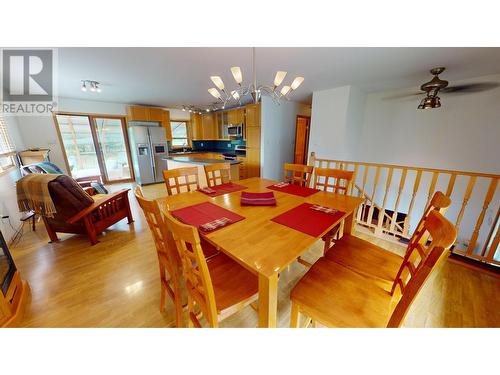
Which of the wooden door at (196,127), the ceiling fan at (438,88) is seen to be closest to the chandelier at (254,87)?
the ceiling fan at (438,88)

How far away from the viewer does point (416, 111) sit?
3.42 m

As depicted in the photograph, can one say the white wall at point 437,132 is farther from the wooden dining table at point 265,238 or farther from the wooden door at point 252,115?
the wooden dining table at point 265,238

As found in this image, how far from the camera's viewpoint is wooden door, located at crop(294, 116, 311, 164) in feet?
17.0

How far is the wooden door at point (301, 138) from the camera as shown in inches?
204

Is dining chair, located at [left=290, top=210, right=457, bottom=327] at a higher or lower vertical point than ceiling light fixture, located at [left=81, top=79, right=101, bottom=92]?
lower

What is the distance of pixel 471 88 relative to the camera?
2842 mm

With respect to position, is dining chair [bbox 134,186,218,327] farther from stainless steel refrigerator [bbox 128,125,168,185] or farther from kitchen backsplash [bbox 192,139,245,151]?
kitchen backsplash [bbox 192,139,245,151]

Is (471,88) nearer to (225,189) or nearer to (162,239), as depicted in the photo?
(225,189)

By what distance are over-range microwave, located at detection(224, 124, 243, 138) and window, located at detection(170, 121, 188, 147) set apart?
5.47ft

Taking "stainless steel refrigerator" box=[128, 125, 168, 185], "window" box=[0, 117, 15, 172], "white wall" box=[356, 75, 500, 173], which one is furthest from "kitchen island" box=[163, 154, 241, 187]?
"white wall" box=[356, 75, 500, 173]

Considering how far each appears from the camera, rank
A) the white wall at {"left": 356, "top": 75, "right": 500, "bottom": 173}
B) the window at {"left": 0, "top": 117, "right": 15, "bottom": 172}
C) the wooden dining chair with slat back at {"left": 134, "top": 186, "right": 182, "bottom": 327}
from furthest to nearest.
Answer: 1. the white wall at {"left": 356, "top": 75, "right": 500, "bottom": 173}
2. the window at {"left": 0, "top": 117, "right": 15, "bottom": 172}
3. the wooden dining chair with slat back at {"left": 134, "top": 186, "right": 182, "bottom": 327}
